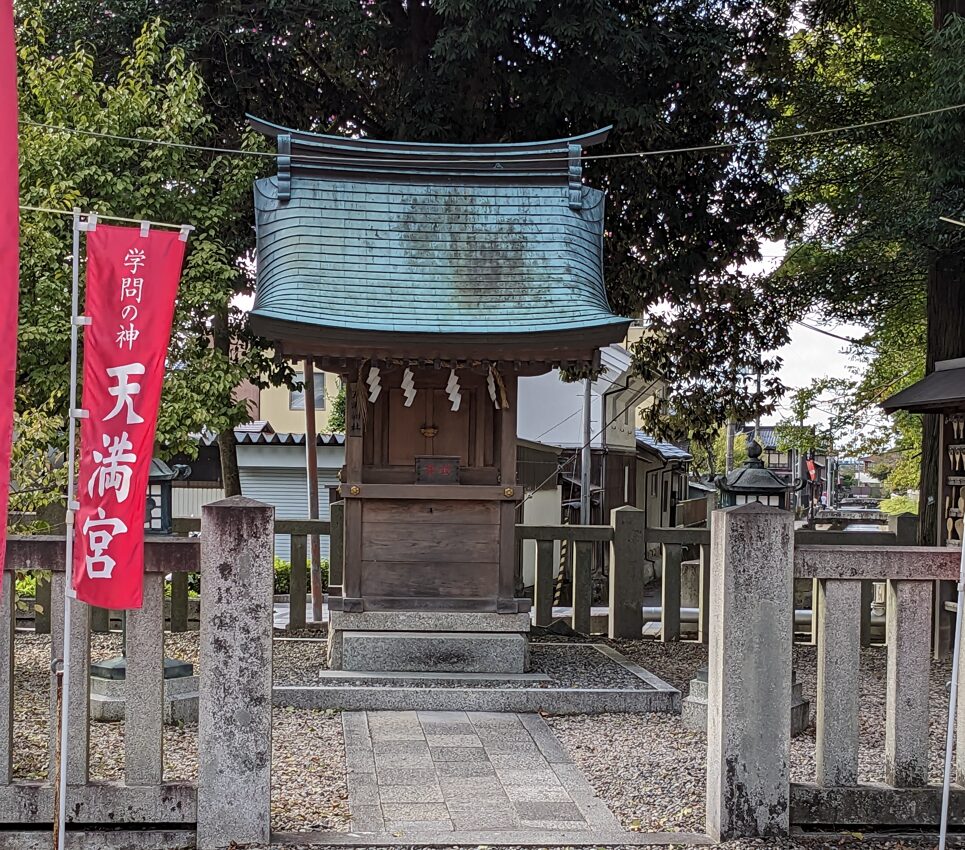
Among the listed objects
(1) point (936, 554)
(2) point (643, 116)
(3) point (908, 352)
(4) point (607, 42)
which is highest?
(4) point (607, 42)

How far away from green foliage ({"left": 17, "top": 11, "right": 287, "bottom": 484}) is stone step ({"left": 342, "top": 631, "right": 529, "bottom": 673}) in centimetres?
286

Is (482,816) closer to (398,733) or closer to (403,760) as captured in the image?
(403,760)

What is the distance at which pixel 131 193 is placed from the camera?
10281 millimetres

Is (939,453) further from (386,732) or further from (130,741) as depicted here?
(130,741)

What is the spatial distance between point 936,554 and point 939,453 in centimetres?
688

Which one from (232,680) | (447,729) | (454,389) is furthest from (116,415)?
(454,389)

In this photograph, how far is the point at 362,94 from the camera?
47.1 ft

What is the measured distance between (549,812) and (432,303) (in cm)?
461

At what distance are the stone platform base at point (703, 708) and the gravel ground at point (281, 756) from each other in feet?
8.55

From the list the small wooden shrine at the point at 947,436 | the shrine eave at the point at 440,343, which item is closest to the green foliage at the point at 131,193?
the shrine eave at the point at 440,343

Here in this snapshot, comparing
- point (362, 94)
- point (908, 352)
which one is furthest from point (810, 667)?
point (908, 352)

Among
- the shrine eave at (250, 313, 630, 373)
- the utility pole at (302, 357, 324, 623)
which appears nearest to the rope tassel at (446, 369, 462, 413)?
the shrine eave at (250, 313, 630, 373)

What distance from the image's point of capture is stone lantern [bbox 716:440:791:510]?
8.60m

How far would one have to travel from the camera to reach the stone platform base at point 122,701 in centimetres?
768
